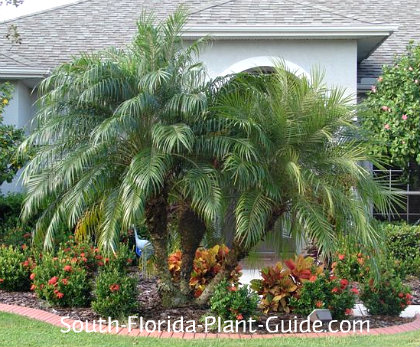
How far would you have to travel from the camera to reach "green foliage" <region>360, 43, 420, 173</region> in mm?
13883

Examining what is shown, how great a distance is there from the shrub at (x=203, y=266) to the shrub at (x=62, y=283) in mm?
1358

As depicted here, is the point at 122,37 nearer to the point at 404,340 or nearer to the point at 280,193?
the point at 280,193

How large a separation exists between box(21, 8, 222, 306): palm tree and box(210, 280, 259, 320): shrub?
3.15 ft

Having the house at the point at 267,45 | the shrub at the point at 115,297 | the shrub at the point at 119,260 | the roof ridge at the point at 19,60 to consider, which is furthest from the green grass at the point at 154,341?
the roof ridge at the point at 19,60

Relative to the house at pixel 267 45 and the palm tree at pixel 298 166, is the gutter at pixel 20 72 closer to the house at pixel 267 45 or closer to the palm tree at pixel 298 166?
the house at pixel 267 45

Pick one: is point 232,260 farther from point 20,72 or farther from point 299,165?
point 20,72

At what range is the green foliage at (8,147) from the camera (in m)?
→ 12.8

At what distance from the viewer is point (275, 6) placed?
16047mm

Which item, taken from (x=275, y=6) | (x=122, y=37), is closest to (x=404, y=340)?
(x=275, y=6)

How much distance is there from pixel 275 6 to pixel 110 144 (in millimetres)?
8542

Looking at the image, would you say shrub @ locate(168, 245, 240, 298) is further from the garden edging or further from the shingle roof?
the shingle roof

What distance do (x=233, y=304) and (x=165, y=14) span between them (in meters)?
13.0

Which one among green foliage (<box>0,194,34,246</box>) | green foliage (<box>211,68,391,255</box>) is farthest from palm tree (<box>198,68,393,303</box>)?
green foliage (<box>0,194,34,246</box>)

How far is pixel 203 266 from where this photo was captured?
1034 centimetres
